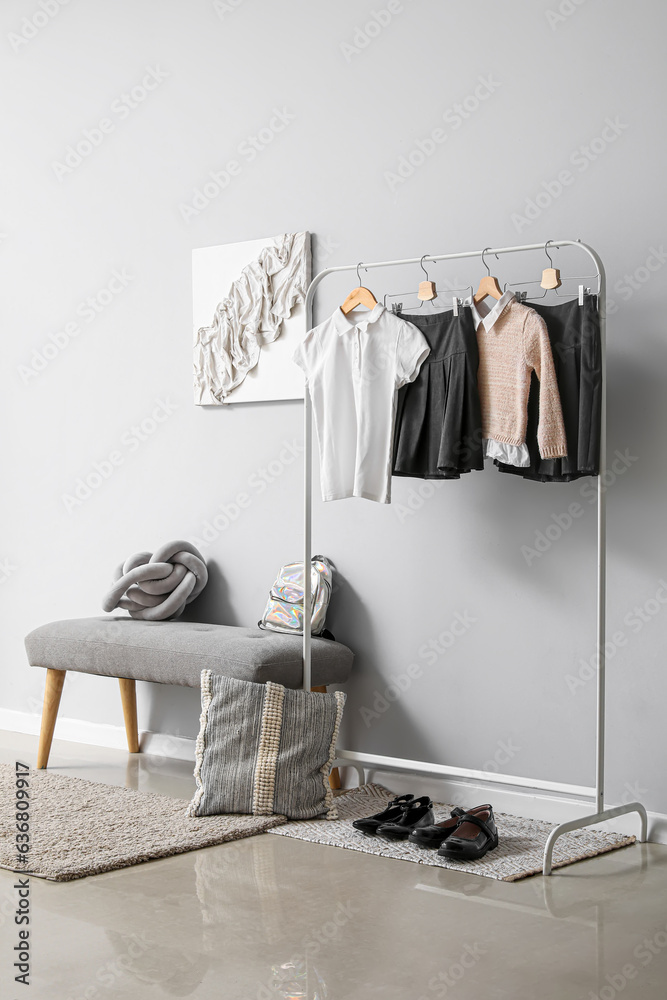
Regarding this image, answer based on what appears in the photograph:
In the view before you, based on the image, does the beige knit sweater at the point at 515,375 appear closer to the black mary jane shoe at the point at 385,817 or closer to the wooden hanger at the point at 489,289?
the wooden hanger at the point at 489,289

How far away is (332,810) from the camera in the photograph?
2854mm

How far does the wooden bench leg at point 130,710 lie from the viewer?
3.61 metres

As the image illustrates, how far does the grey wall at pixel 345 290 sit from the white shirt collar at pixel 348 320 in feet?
1.02

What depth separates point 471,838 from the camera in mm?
2510

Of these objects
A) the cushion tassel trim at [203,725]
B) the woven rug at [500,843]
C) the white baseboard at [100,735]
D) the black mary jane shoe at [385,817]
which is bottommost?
the white baseboard at [100,735]

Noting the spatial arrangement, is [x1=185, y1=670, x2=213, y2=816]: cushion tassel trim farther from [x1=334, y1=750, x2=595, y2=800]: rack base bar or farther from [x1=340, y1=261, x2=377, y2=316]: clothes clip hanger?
[x1=340, y1=261, x2=377, y2=316]: clothes clip hanger

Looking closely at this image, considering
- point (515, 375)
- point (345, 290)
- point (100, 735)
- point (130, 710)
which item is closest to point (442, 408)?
point (515, 375)

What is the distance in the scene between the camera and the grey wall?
2.78 metres

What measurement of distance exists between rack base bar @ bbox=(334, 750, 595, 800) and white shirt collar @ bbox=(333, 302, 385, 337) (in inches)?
47.5

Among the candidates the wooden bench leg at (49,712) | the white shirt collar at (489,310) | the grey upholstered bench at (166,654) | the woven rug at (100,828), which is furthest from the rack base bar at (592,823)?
the wooden bench leg at (49,712)

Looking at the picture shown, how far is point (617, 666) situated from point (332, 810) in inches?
34.3

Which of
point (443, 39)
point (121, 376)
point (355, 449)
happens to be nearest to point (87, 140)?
point (121, 376)

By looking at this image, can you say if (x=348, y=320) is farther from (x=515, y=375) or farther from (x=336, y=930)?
(x=336, y=930)

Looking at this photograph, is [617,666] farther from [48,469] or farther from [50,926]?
[48,469]
